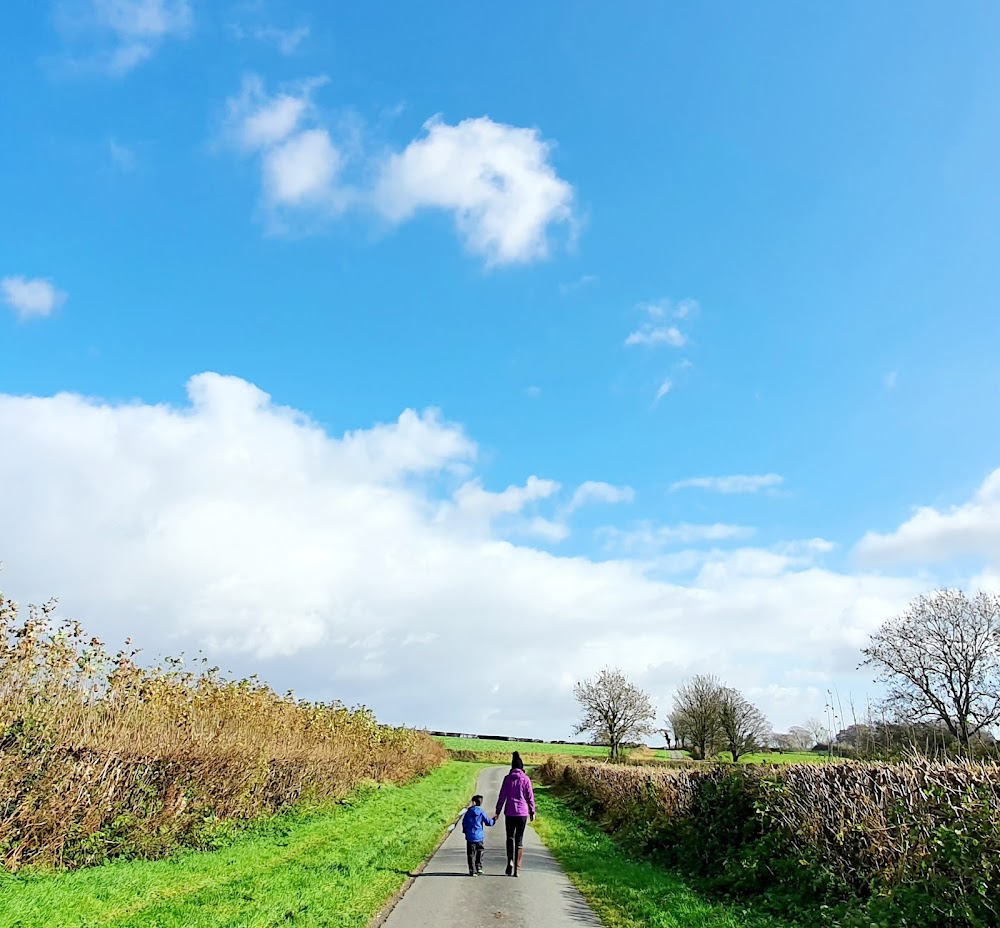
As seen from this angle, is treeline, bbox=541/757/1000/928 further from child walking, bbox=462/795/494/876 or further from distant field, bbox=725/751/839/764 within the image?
child walking, bbox=462/795/494/876

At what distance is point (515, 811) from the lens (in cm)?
1416

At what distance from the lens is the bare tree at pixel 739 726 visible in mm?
70000

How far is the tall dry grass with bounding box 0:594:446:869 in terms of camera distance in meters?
12.2

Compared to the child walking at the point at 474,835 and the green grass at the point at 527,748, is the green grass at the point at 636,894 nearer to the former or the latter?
the child walking at the point at 474,835

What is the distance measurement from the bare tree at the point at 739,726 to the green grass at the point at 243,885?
190 ft

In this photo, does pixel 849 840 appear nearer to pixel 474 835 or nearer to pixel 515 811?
pixel 515 811

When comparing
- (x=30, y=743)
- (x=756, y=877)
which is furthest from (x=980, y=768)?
(x=30, y=743)

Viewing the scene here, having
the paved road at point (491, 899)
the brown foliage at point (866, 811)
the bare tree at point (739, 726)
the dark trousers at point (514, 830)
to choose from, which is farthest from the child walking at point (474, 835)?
the bare tree at point (739, 726)

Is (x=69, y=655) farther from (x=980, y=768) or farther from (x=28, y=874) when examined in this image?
(x=980, y=768)

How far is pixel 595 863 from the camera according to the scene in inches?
638

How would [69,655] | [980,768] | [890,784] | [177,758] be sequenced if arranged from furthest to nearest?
[177,758] < [69,655] < [890,784] < [980,768]

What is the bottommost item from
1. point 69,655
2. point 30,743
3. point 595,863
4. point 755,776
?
point 595,863

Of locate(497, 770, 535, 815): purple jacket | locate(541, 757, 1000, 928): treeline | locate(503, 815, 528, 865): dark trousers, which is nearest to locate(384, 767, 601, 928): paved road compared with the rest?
locate(503, 815, 528, 865): dark trousers

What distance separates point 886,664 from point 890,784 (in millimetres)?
38726
